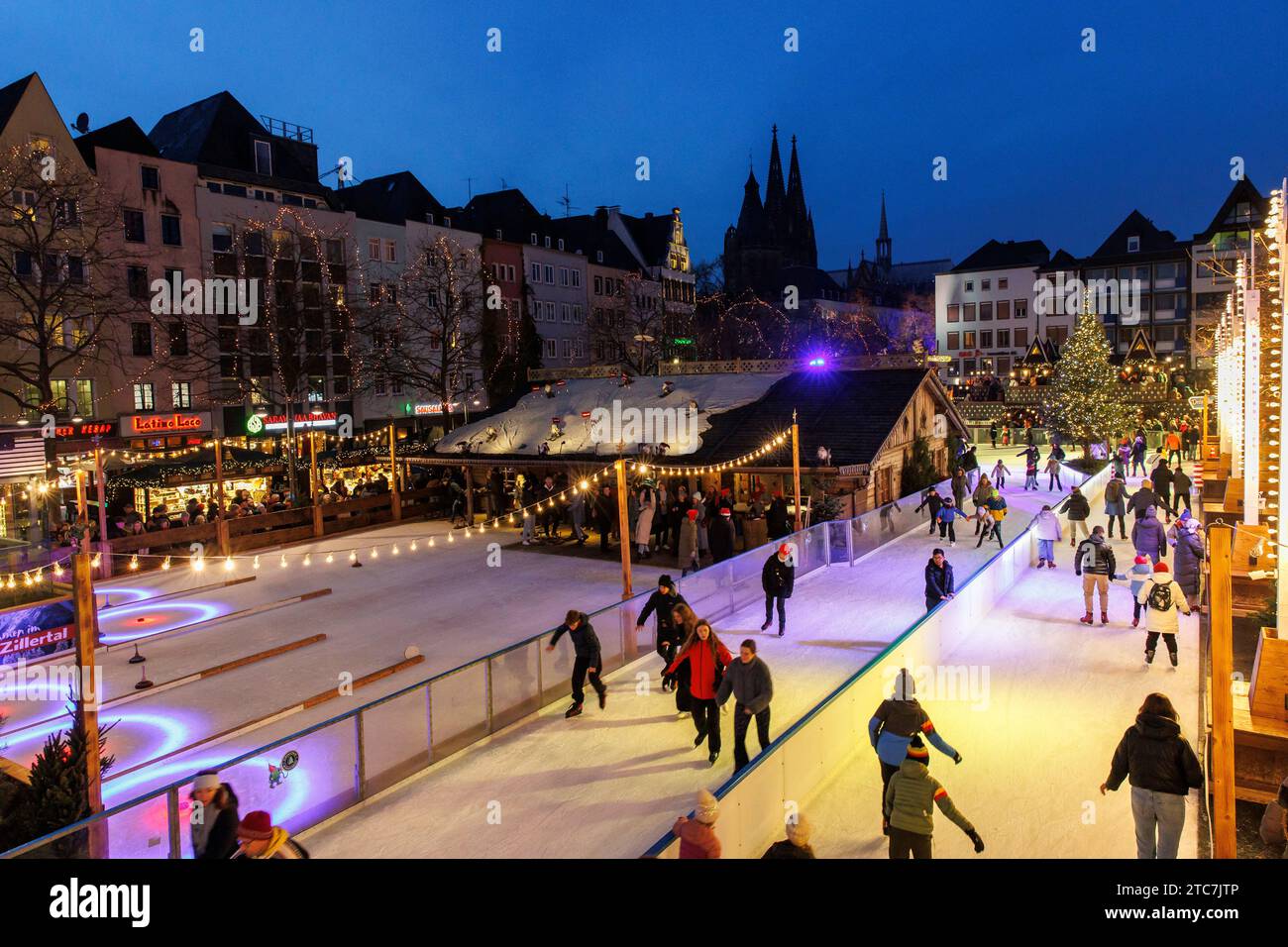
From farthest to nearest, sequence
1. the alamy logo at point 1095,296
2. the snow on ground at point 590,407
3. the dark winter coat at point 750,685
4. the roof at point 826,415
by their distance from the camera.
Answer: the alamy logo at point 1095,296 → the snow on ground at point 590,407 → the roof at point 826,415 → the dark winter coat at point 750,685

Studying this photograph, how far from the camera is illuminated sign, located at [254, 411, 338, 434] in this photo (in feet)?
106

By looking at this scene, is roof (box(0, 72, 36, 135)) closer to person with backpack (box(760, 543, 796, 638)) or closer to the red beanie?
person with backpack (box(760, 543, 796, 638))

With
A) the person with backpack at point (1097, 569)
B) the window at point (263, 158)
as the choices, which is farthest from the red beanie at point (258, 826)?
the window at point (263, 158)

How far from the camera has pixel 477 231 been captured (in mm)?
51188

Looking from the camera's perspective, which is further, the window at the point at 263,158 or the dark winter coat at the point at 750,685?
the window at the point at 263,158

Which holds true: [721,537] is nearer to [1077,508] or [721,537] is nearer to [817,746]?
[1077,508]

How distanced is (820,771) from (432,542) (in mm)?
17686

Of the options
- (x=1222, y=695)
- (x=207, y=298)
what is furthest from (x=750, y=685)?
(x=207, y=298)

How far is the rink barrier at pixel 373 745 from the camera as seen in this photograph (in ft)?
20.7
